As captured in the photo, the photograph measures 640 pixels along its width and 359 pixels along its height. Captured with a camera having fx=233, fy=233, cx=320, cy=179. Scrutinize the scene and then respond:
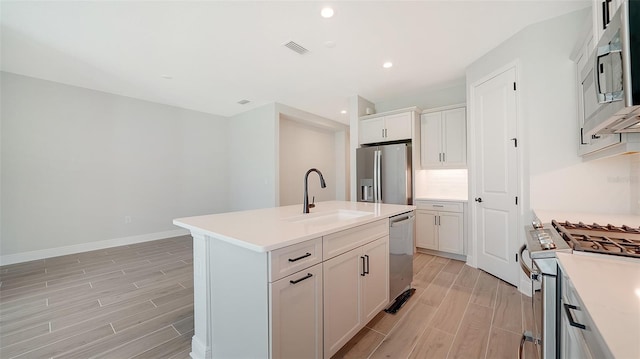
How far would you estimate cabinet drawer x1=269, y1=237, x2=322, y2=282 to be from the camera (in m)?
1.12

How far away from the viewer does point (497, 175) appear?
9.05 feet

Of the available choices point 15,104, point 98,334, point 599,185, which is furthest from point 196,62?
point 599,185

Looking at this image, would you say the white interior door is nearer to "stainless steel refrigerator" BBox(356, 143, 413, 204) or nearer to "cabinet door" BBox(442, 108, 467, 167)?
"cabinet door" BBox(442, 108, 467, 167)

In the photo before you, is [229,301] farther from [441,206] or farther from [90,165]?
[90,165]

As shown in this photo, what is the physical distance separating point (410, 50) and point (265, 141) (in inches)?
128

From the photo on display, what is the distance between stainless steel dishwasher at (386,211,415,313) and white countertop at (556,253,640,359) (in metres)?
1.21

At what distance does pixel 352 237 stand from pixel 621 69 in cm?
144

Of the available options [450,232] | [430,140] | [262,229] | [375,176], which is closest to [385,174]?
[375,176]

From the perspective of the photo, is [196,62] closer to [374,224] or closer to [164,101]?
[164,101]

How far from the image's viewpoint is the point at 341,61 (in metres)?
3.12

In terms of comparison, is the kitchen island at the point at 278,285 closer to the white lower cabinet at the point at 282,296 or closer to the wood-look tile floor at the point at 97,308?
the white lower cabinet at the point at 282,296

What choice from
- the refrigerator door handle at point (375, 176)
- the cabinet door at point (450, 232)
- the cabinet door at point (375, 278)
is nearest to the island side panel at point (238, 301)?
the cabinet door at point (375, 278)

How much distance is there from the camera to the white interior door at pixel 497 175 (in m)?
2.59

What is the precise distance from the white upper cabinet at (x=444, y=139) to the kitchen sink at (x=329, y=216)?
2.37 metres
